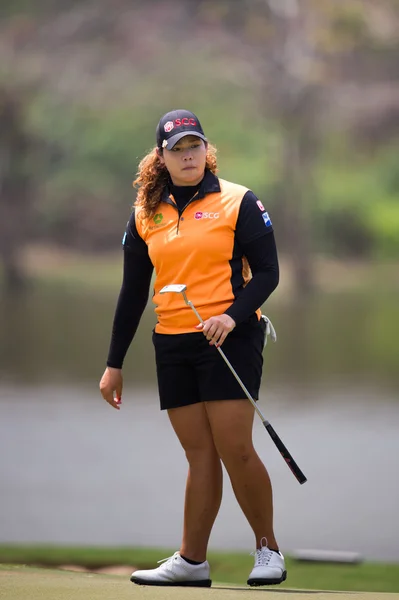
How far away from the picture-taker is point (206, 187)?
2455 mm

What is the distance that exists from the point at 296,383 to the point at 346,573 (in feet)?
11.2

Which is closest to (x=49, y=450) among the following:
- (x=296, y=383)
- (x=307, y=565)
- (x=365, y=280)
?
(x=296, y=383)

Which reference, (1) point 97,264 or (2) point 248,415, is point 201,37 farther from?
(2) point 248,415

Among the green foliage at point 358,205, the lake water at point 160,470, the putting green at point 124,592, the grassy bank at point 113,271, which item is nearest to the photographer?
the putting green at point 124,592

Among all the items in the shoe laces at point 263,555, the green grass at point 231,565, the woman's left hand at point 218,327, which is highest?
the woman's left hand at point 218,327

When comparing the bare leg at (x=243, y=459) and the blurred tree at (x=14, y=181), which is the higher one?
the blurred tree at (x=14, y=181)

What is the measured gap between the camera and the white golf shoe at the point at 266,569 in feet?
8.02

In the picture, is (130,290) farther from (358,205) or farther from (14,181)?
(14,181)

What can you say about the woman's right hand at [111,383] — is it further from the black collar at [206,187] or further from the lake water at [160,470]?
the lake water at [160,470]

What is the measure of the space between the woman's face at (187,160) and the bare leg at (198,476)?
51 centimetres

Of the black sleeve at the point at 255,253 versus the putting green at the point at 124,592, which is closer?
the putting green at the point at 124,592

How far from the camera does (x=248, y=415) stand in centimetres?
243

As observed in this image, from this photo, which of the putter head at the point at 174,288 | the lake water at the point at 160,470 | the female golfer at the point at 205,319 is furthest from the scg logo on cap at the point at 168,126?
the lake water at the point at 160,470

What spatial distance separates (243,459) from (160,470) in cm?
299
